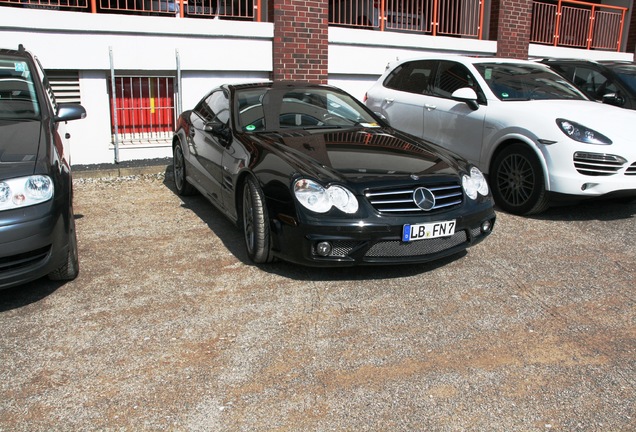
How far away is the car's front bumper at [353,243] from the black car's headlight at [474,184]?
0.35 m

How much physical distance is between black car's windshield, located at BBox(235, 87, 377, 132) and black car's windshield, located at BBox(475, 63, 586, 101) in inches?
69.7

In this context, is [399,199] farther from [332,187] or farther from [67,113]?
[67,113]

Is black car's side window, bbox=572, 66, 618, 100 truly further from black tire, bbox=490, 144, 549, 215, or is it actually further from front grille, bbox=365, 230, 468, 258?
front grille, bbox=365, 230, 468, 258

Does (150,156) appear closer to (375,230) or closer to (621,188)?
(375,230)

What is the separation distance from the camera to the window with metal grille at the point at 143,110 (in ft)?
29.3

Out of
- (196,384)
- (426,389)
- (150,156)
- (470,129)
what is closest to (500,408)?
(426,389)

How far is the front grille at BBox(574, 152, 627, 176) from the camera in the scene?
5723mm

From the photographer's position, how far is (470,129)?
685cm

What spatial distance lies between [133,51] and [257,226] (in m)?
5.33

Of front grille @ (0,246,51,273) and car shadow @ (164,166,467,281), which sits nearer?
front grille @ (0,246,51,273)

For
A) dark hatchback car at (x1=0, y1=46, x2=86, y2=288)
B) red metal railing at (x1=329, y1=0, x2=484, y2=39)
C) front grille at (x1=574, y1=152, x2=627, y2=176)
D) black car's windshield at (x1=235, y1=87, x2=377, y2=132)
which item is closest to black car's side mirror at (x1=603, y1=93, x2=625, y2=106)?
front grille at (x1=574, y1=152, x2=627, y2=176)

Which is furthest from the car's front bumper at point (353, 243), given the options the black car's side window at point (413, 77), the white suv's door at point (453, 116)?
the black car's side window at point (413, 77)

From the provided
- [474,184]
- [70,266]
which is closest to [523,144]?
[474,184]

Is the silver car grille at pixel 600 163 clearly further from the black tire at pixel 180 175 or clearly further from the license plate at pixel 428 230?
the black tire at pixel 180 175
